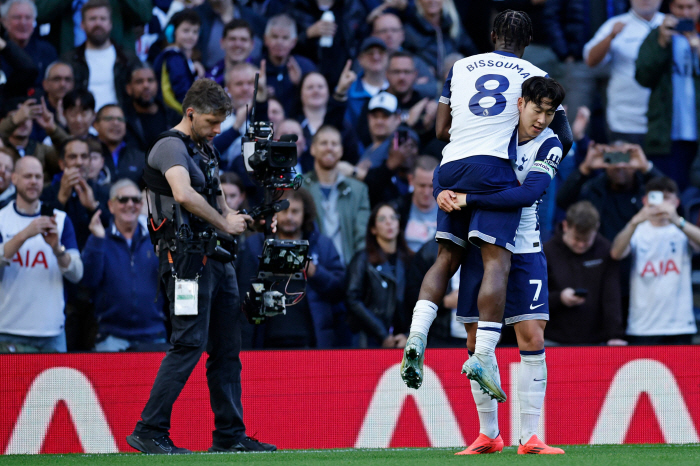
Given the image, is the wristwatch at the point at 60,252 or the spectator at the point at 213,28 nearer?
the wristwatch at the point at 60,252

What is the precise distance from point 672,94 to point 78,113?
6.38 meters

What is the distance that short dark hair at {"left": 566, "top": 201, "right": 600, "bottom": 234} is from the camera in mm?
8766

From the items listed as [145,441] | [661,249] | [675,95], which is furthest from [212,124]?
[675,95]

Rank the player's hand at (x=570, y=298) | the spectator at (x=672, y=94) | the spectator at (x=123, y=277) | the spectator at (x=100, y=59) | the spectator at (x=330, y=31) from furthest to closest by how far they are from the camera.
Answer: the spectator at (x=330, y=31) < the spectator at (x=100, y=59) < the spectator at (x=672, y=94) < the player's hand at (x=570, y=298) < the spectator at (x=123, y=277)

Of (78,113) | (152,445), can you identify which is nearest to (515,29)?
(152,445)

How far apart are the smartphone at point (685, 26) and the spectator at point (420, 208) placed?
3114 mm

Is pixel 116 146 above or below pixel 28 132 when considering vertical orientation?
below

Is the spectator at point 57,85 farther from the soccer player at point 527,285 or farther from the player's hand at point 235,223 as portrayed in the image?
the soccer player at point 527,285

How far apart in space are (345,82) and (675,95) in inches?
142

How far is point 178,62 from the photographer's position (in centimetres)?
1026

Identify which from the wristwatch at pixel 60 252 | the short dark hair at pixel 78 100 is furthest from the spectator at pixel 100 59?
the wristwatch at pixel 60 252

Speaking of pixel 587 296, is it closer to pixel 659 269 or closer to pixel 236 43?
pixel 659 269

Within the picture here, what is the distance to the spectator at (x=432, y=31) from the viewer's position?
1110 centimetres

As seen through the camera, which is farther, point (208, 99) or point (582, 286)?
point (582, 286)
